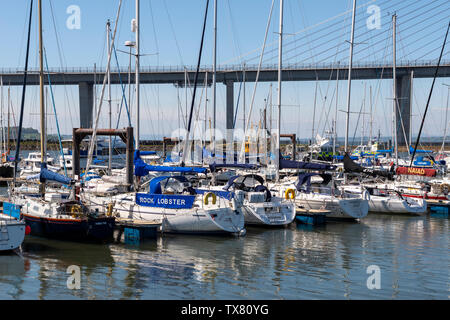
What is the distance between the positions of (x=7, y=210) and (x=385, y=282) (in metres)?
15.1

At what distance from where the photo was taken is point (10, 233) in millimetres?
18469

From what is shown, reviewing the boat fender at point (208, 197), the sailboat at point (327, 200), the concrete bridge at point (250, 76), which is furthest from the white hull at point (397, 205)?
the concrete bridge at point (250, 76)

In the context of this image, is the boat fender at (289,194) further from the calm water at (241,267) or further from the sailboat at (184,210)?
the sailboat at (184,210)

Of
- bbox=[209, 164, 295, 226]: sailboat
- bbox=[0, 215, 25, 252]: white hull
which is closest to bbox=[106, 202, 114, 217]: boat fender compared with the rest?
bbox=[0, 215, 25, 252]: white hull

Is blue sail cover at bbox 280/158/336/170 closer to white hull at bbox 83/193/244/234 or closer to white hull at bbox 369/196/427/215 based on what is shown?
white hull at bbox 369/196/427/215

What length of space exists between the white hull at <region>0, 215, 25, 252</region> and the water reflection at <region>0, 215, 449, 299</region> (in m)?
0.44

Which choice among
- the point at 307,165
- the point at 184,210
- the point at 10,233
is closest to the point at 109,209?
the point at 184,210

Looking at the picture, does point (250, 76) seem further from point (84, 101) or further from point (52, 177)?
point (52, 177)

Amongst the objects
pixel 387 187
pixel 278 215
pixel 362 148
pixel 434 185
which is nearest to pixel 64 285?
pixel 278 215

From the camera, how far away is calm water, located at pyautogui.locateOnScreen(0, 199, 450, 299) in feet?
49.2

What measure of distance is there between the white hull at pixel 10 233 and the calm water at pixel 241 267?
1.33 ft

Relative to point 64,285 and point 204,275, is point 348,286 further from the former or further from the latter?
point 64,285

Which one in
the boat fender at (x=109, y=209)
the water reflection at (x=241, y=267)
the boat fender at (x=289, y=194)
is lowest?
the water reflection at (x=241, y=267)

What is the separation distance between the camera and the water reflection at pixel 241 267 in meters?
15.0
